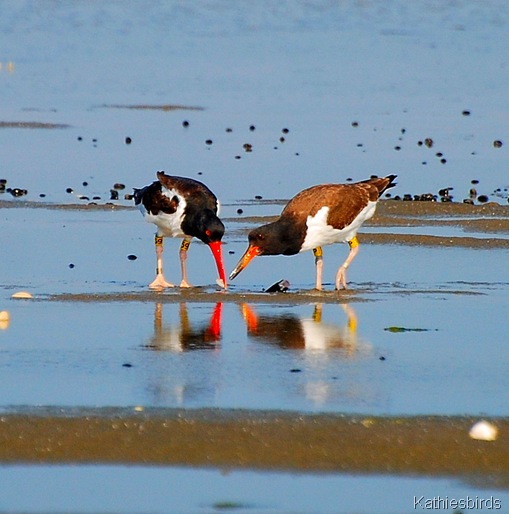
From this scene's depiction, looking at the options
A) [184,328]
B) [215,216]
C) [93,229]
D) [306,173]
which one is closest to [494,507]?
[184,328]

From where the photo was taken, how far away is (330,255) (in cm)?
1298

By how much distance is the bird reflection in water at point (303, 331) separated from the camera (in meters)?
9.22

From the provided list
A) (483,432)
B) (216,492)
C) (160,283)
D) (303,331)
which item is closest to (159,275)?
(160,283)

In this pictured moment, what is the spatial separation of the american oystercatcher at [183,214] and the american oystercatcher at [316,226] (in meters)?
0.32

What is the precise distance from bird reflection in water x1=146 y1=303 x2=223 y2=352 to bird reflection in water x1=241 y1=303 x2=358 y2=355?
0.77 ft

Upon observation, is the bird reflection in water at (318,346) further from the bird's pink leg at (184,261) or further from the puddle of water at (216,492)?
the puddle of water at (216,492)

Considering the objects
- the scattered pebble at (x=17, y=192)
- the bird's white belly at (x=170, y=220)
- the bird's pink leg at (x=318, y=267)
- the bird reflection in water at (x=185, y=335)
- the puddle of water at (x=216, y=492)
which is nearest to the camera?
the puddle of water at (x=216, y=492)

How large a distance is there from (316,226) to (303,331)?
194cm

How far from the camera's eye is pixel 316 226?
11.4 metres

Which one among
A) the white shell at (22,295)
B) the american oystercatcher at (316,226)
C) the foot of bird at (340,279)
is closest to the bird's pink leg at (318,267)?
the american oystercatcher at (316,226)

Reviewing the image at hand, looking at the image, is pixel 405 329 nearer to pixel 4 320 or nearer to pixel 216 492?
pixel 4 320

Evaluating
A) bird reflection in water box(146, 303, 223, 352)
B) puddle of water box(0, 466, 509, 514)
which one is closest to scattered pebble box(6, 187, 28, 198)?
bird reflection in water box(146, 303, 223, 352)

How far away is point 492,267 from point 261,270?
1899mm

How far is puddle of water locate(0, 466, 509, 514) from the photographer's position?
6.27m
